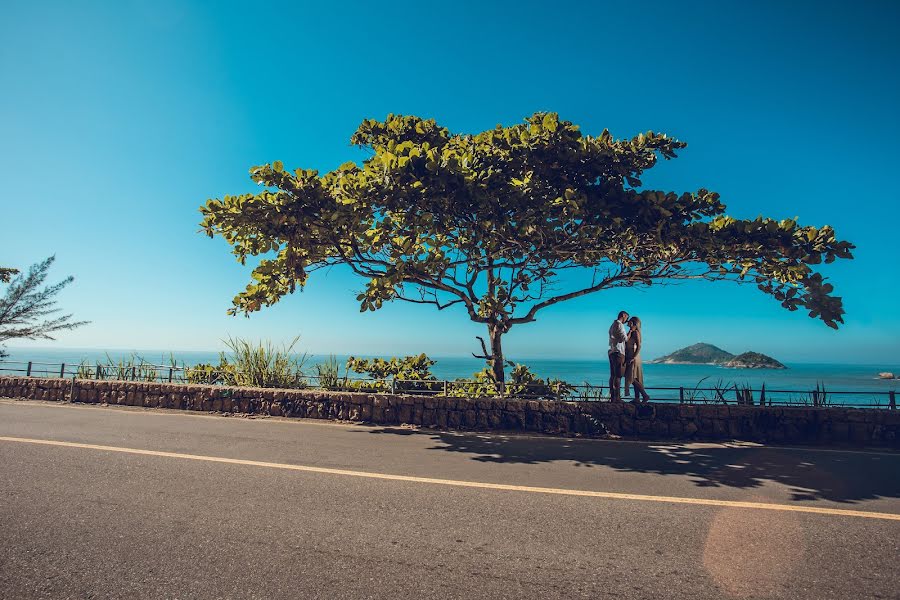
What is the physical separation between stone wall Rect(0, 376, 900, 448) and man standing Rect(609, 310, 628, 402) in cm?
85

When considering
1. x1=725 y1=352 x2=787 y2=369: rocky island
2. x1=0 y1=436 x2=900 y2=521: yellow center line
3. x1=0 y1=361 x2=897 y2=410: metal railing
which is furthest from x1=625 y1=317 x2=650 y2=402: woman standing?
x1=725 y1=352 x2=787 y2=369: rocky island

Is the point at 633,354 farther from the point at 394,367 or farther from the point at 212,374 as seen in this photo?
A: the point at 212,374

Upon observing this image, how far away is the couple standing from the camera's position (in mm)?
10062

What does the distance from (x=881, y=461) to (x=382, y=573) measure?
8265 mm

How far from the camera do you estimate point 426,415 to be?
10219mm

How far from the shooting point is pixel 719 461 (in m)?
7.03

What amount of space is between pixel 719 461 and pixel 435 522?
5.10 m

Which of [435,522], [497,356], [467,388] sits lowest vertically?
[435,522]

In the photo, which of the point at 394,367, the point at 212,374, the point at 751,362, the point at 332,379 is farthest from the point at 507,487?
the point at 751,362

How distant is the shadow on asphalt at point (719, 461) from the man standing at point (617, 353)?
1798 millimetres

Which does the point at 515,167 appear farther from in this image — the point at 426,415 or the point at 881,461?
the point at 881,461

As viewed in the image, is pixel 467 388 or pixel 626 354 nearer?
pixel 626 354

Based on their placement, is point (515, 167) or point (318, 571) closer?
point (318, 571)

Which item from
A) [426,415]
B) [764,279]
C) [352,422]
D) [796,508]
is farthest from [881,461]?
[352,422]
